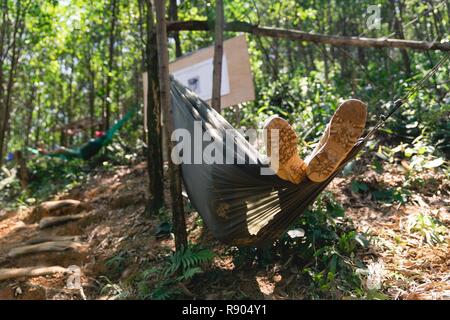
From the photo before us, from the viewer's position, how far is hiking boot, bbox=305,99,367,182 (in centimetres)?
205

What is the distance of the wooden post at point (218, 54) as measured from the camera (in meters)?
2.99

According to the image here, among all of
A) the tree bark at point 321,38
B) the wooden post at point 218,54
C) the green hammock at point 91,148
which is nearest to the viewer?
the tree bark at point 321,38

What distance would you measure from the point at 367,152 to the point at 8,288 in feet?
10.3

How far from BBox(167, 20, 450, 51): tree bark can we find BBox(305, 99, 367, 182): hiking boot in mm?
1035

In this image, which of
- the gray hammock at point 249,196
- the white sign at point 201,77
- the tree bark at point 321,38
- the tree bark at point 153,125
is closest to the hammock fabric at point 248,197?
the gray hammock at point 249,196

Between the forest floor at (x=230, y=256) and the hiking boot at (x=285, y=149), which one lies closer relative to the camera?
the hiking boot at (x=285, y=149)

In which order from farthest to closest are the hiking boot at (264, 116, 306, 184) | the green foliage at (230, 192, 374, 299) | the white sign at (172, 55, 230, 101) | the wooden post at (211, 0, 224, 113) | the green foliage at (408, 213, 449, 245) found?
the white sign at (172, 55, 230, 101), the wooden post at (211, 0, 224, 113), the green foliage at (408, 213, 449, 245), the green foliage at (230, 192, 374, 299), the hiking boot at (264, 116, 306, 184)

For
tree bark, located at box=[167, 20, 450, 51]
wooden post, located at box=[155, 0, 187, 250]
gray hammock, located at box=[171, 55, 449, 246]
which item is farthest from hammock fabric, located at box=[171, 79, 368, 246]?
tree bark, located at box=[167, 20, 450, 51]

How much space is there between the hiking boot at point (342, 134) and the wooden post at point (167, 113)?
836 mm

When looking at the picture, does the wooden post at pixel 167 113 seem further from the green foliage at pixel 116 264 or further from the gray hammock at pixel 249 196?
the green foliage at pixel 116 264

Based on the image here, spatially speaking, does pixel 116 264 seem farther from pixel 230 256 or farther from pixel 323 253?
pixel 323 253

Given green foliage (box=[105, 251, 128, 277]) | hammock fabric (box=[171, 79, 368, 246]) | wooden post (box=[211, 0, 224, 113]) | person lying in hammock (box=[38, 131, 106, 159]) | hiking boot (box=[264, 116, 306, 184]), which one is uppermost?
wooden post (box=[211, 0, 224, 113])

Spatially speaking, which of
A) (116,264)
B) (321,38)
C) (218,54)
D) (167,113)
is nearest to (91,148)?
(116,264)

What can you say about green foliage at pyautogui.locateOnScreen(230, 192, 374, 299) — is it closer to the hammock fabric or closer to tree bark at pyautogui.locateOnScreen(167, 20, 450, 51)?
the hammock fabric
